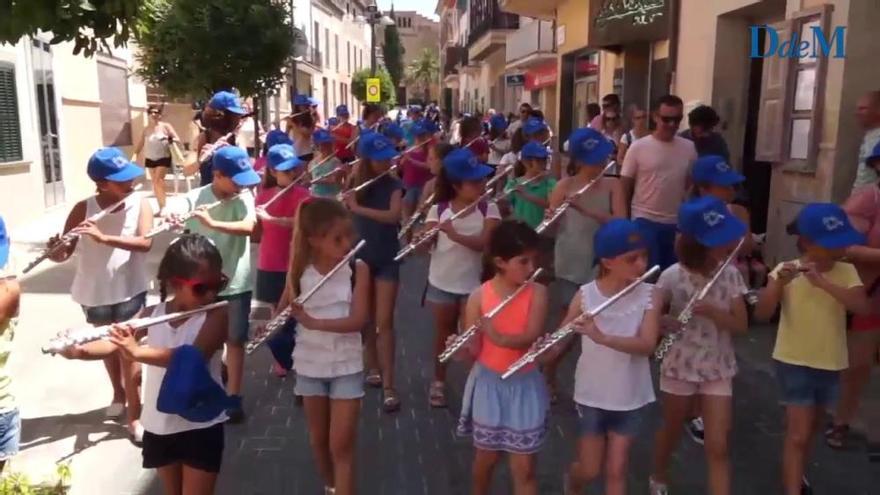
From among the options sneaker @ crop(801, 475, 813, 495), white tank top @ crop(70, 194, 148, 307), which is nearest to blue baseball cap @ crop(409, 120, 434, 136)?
white tank top @ crop(70, 194, 148, 307)

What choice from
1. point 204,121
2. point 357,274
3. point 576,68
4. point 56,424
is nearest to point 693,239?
point 357,274

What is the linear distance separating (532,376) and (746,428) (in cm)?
200

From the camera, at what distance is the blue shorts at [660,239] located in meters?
5.37

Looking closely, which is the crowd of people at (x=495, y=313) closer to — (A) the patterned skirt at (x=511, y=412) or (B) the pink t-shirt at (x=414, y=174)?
(A) the patterned skirt at (x=511, y=412)

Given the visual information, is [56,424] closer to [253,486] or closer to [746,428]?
[253,486]

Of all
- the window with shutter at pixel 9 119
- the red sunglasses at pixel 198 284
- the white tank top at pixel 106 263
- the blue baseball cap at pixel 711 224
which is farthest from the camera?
the window with shutter at pixel 9 119

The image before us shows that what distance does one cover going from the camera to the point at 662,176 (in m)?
5.34

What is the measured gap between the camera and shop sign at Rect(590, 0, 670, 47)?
1038 centimetres

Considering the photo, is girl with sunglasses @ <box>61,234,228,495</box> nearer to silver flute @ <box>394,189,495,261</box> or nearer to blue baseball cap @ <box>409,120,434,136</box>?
silver flute @ <box>394,189,495,261</box>

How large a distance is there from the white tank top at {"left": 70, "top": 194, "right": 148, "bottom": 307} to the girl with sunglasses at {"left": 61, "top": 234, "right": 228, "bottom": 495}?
1.38 m

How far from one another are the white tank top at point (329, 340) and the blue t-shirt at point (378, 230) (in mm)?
1570

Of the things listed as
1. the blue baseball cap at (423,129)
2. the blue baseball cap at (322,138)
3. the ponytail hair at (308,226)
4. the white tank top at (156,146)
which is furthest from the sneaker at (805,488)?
the white tank top at (156,146)

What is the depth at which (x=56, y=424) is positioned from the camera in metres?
4.73

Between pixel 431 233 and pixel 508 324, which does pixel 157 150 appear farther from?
pixel 508 324
